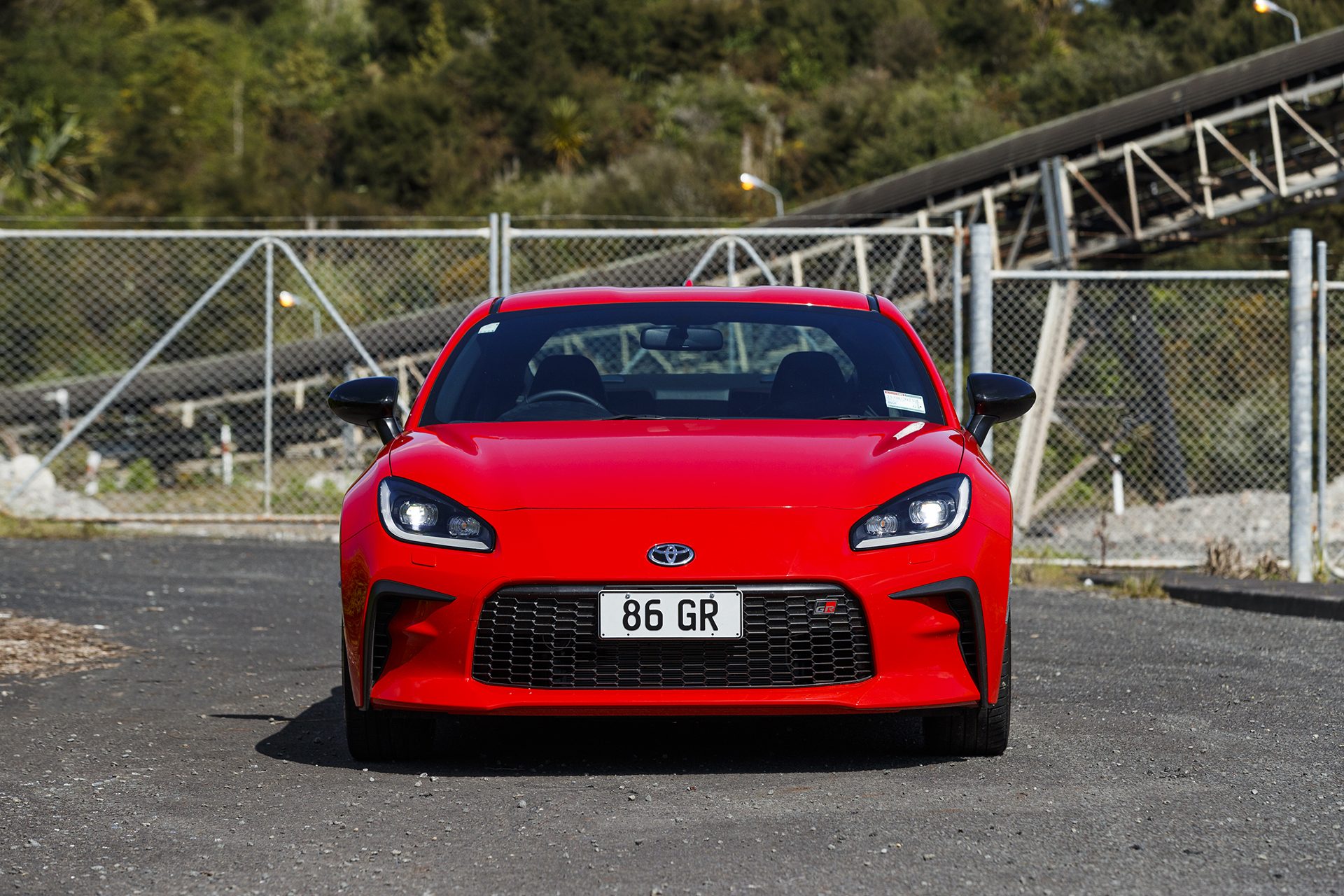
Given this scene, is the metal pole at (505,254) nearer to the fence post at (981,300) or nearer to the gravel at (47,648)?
the fence post at (981,300)

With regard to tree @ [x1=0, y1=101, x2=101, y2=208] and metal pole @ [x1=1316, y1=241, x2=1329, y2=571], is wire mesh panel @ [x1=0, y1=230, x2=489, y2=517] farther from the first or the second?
tree @ [x1=0, y1=101, x2=101, y2=208]

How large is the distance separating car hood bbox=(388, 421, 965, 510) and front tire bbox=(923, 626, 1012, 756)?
0.61 meters

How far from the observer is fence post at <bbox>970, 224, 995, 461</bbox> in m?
11.4

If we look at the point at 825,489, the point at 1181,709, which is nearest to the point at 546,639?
the point at 825,489

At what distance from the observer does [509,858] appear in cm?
386

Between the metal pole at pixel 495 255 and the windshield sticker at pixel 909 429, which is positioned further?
the metal pole at pixel 495 255

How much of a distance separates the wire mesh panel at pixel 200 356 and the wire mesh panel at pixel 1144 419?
6.74 metres

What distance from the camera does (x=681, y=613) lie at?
458 cm

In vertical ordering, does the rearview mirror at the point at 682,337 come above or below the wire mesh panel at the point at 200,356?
above

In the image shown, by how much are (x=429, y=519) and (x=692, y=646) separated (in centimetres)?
80

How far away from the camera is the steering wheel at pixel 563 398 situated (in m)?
5.65

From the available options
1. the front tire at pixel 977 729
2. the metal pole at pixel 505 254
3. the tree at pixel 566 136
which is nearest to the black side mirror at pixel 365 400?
the front tire at pixel 977 729

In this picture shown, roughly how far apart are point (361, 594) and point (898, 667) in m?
1.46

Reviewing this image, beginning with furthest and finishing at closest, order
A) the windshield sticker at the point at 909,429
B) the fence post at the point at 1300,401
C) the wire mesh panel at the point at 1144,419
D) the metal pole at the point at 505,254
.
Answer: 1. the wire mesh panel at the point at 1144,419
2. the metal pole at the point at 505,254
3. the fence post at the point at 1300,401
4. the windshield sticker at the point at 909,429
